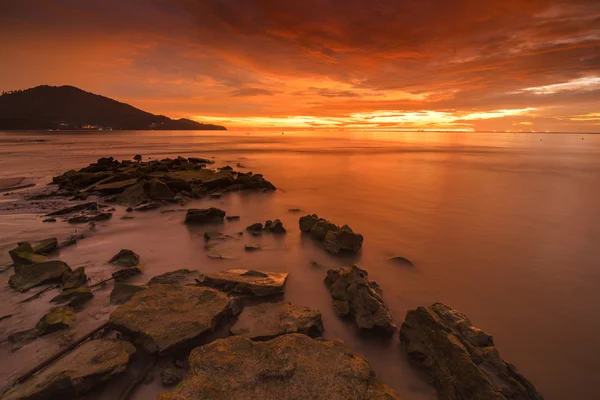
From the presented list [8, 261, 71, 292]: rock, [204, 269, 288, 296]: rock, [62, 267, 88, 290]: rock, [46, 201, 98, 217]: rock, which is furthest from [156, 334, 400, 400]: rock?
[46, 201, 98, 217]: rock

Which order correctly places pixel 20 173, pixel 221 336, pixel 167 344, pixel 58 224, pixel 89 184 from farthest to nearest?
pixel 20 173
pixel 89 184
pixel 58 224
pixel 221 336
pixel 167 344

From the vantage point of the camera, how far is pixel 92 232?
25.3ft

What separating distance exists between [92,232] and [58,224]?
5.20ft

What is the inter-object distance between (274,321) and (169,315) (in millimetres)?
1450

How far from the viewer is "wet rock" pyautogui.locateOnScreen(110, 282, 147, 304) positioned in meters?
4.50

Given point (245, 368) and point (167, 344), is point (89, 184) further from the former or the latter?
point (245, 368)

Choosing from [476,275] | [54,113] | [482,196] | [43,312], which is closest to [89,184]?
[43,312]

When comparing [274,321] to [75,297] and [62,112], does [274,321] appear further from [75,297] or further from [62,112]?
[62,112]

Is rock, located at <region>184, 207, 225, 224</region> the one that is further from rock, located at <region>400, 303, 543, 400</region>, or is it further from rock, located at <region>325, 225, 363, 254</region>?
rock, located at <region>400, 303, 543, 400</region>

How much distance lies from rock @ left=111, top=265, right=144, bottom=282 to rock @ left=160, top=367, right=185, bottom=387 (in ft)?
8.99

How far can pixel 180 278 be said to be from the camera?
17.2 ft

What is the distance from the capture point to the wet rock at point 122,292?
14.8 ft

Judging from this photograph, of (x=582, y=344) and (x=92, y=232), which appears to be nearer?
(x=582, y=344)

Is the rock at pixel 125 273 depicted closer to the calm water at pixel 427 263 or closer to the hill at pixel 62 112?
the calm water at pixel 427 263
